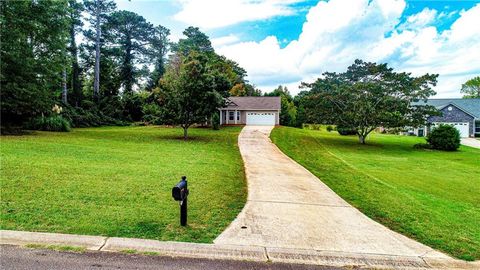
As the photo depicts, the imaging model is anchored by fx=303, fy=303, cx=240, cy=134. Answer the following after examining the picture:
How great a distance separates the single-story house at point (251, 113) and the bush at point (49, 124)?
696 inches

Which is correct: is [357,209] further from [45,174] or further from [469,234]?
[45,174]

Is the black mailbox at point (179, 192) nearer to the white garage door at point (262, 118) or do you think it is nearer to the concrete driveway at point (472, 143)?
the concrete driveway at point (472, 143)

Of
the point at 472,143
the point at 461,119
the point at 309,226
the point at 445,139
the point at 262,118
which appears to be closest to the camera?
the point at 309,226

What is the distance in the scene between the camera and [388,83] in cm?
2305

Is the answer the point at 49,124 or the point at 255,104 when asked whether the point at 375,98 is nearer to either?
the point at 255,104

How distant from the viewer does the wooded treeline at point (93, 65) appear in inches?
650

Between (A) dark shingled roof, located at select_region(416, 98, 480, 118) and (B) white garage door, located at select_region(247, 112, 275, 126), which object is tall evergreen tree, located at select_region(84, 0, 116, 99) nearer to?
(B) white garage door, located at select_region(247, 112, 275, 126)

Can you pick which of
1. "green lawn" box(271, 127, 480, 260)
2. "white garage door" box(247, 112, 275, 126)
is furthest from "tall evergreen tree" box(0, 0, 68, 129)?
"white garage door" box(247, 112, 275, 126)

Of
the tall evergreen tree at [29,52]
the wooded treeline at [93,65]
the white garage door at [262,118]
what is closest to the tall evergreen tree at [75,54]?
the wooded treeline at [93,65]

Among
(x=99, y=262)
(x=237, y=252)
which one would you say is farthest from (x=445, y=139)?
(x=99, y=262)

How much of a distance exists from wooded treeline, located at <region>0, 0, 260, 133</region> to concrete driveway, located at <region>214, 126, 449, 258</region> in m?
13.8

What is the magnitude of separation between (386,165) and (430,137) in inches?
468

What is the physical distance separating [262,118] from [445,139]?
18388mm

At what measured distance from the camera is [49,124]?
20.8 m
